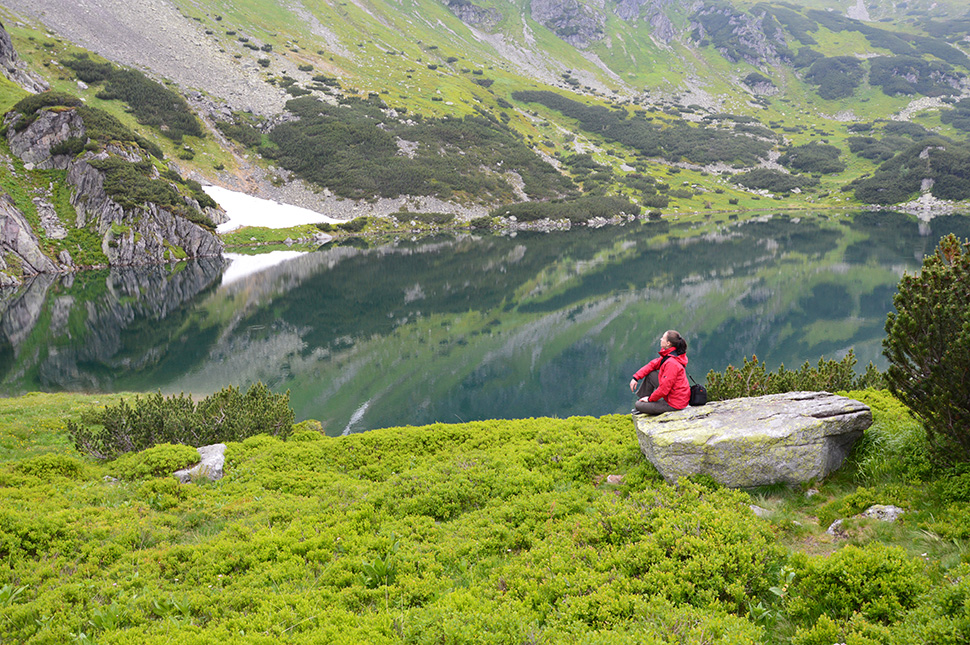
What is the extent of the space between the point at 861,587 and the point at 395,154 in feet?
443

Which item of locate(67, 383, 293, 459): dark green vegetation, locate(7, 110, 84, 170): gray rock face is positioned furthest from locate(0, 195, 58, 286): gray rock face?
locate(67, 383, 293, 459): dark green vegetation

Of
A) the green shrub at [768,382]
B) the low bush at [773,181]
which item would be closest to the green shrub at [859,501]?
the green shrub at [768,382]

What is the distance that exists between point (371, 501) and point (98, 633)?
509 centimetres

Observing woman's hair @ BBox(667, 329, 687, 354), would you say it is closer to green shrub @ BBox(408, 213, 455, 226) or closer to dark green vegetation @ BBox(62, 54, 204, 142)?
green shrub @ BBox(408, 213, 455, 226)

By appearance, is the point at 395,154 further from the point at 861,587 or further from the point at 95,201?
the point at 861,587

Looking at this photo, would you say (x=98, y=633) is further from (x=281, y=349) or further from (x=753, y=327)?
(x=753, y=327)

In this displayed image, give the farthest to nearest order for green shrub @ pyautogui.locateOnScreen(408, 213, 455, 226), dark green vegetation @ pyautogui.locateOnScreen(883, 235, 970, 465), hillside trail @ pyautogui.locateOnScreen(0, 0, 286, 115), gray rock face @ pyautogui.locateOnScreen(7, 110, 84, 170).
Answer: hillside trail @ pyautogui.locateOnScreen(0, 0, 286, 115)
green shrub @ pyautogui.locateOnScreen(408, 213, 455, 226)
gray rock face @ pyautogui.locateOnScreen(7, 110, 84, 170)
dark green vegetation @ pyautogui.locateOnScreen(883, 235, 970, 465)

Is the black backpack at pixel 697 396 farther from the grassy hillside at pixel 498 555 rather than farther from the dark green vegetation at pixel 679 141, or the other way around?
the dark green vegetation at pixel 679 141

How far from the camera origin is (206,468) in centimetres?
1375

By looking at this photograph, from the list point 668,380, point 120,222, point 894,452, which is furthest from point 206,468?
point 120,222

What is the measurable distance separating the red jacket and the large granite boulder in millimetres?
866

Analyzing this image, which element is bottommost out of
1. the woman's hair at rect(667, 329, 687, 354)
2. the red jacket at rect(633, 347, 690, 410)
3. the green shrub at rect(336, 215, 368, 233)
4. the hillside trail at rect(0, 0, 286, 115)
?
the green shrub at rect(336, 215, 368, 233)

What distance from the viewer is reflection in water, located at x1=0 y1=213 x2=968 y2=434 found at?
30125 millimetres

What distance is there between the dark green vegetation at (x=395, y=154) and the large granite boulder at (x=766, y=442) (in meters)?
117
